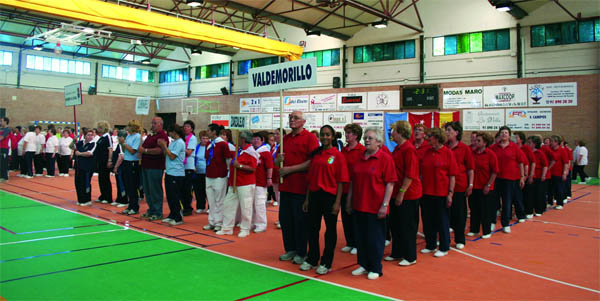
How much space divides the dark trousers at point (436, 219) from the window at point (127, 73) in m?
30.3

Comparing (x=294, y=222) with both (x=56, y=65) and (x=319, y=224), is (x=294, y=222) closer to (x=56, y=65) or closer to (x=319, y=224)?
(x=319, y=224)

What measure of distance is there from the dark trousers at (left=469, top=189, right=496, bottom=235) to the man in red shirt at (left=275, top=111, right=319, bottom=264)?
331 cm

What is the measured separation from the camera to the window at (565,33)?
1605 centimetres

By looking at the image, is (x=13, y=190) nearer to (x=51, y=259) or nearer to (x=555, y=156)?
(x=51, y=259)

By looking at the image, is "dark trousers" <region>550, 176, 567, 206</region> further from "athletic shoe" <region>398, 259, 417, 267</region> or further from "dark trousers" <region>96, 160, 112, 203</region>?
"dark trousers" <region>96, 160, 112, 203</region>

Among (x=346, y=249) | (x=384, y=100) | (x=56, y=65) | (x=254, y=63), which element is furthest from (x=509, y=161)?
(x=56, y=65)

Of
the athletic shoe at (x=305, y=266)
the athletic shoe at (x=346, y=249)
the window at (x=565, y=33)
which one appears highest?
the window at (x=565, y=33)

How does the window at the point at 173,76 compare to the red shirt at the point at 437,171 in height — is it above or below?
above

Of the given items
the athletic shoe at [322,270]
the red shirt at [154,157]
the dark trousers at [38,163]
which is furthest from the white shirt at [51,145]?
the athletic shoe at [322,270]

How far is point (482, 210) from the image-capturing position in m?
6.65

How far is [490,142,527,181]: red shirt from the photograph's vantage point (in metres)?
7.02

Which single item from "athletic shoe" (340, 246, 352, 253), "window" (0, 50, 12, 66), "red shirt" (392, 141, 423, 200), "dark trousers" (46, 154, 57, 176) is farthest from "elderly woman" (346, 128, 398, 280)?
"window" (0, 50, 12, 66)

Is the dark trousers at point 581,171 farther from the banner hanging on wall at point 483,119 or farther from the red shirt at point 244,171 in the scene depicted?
the red shirt at point 244,171

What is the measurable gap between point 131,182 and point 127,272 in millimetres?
4216
